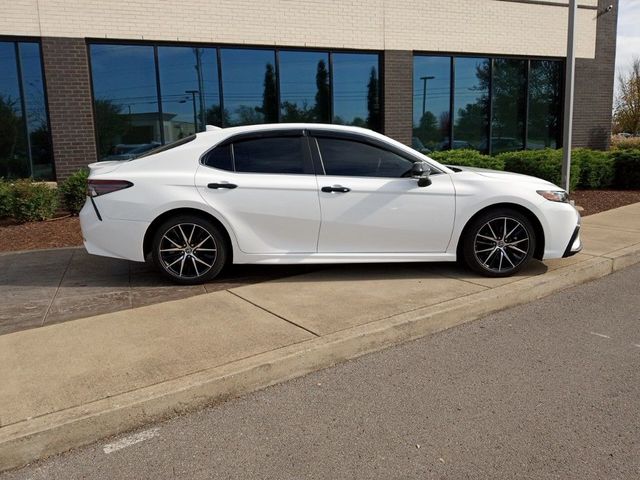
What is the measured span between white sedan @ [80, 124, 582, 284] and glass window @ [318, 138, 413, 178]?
0.03ft

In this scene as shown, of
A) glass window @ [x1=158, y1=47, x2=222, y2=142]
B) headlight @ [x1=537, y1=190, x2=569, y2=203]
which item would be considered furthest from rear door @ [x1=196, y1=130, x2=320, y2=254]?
glass window @ [x1=158, y1=47, x2=222, y2=142]

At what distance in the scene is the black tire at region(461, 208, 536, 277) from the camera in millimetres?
5730

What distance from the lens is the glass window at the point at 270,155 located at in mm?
5629

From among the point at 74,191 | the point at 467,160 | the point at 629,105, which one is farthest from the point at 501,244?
the point at 629,105

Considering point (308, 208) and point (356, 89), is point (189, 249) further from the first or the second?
point (356, 89)

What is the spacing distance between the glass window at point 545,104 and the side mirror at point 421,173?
1059 cm

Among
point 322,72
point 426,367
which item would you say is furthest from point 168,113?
point 426,367

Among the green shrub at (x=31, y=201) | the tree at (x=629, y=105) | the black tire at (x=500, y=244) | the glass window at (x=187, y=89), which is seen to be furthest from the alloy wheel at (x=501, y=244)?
the tree at (x=629, y=105)

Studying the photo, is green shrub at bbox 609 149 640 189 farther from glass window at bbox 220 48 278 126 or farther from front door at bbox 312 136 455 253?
front door at bbox 312 136 455 253

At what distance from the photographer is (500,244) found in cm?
575

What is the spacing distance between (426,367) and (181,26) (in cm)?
926

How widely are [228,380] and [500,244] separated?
3.34m

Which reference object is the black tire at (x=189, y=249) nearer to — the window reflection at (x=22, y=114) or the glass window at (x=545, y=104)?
the window reflection at (x=22, y=114)

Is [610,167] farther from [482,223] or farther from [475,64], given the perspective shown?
[482,223]
